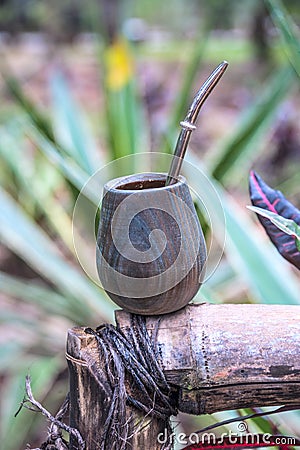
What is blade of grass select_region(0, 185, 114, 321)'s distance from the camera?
0.95m

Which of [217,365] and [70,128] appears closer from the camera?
[217,365]

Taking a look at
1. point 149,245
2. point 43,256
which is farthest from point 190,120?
point 43,256

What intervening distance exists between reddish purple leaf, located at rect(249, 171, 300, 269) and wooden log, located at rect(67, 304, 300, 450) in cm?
8

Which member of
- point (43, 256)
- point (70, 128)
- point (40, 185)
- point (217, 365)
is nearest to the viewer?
point (217, 365)

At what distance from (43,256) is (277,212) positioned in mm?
585

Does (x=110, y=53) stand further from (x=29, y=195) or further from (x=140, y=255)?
(x=140, y=255)

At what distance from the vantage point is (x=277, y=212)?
44 cm

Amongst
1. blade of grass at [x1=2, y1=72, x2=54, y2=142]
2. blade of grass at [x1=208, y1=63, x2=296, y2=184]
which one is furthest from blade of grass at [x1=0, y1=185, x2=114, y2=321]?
blade of grass at [x1=208, y1=63, x2=296, y2=184]

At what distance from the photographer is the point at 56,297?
3.37 feet

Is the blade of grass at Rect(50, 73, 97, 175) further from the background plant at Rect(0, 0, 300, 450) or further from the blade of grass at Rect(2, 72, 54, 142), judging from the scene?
the blade of grass at Rect(2, 72, 54, 142)

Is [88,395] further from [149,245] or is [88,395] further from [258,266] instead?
[258,266]

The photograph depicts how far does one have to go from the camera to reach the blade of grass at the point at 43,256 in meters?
0.95

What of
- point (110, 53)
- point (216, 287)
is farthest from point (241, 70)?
point (216, 287)

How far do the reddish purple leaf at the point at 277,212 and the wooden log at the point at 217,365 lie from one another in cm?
8
